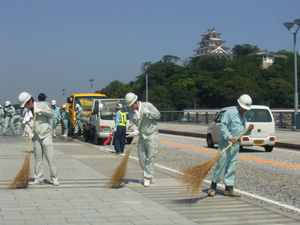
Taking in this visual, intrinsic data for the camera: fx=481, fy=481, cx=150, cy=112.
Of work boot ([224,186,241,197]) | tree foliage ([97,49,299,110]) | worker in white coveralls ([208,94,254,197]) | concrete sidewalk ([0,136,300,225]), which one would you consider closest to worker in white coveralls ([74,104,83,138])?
concrete sidewalk ([0,136,300,225])

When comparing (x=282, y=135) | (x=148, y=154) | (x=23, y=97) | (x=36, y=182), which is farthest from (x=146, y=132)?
(x=282, y=135)

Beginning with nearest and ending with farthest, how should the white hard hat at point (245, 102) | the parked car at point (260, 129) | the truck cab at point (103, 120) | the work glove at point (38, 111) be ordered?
the white hard hat at point (245, 102) < the work glove at point (38, 111) < the parked car at point (260, 129) < the truck cab at point (103, 120)

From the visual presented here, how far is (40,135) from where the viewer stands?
342 inches

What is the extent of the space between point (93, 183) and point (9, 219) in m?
3.20

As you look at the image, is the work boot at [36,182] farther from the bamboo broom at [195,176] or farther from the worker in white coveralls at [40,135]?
the bamboo broom at [195,176]

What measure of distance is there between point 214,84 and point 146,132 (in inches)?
4440

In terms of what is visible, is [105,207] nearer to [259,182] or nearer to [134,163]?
[259,182]

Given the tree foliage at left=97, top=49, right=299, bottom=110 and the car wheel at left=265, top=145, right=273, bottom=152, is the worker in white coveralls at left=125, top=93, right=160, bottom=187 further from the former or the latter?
the tree foliage at left=97, top=49, right=299, bottom=110

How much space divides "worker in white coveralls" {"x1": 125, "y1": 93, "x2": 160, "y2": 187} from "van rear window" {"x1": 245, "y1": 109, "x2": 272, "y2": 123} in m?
9.43

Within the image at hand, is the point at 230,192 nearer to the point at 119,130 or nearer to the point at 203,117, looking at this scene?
the point at 119,130

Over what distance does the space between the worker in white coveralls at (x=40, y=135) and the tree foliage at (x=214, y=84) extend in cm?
9345

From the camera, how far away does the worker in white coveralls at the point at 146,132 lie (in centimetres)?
884

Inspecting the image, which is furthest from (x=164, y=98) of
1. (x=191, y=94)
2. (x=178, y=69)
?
(x=178, y=69)

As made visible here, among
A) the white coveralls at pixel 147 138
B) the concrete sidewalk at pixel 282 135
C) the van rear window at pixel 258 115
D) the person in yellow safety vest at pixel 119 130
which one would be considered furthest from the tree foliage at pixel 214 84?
the white coveralls at pixel 147 138
